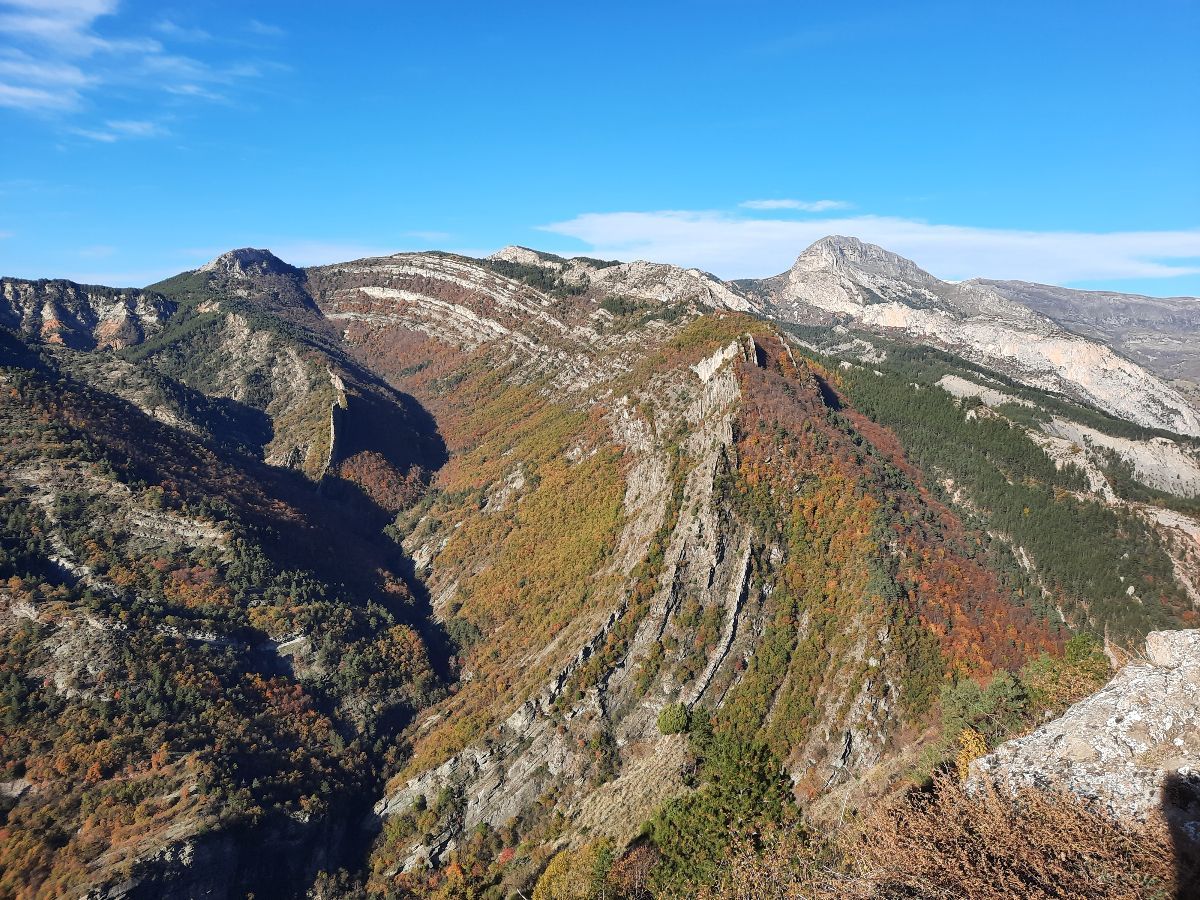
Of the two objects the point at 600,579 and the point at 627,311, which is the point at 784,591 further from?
the point at 627,311

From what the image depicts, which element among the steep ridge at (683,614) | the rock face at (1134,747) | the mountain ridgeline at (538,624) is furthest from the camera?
the steep ridge at (683,614)

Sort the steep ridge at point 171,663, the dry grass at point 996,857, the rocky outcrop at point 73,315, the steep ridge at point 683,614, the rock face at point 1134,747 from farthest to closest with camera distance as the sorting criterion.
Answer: the rocky outcrop at point 73,315 → the steep ridge at point 683,614 → the steep ridge at point 171,663 → the rock face at point 1134,747 → the dry grass at point 996,857

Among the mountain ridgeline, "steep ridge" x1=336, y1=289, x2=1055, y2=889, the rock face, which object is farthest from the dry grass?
"steep ridge" x1=336, y1=289, x2=1055, y2=889

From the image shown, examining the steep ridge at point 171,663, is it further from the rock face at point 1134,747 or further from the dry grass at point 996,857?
the rock face at point 1134,747

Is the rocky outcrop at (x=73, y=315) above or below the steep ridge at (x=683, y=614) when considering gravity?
above

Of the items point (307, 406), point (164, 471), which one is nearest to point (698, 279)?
point (307, 406)

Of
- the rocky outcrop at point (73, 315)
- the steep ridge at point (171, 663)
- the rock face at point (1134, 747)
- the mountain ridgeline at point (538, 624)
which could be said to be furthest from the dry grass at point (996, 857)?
the rocky outcrop at point (73, 315)

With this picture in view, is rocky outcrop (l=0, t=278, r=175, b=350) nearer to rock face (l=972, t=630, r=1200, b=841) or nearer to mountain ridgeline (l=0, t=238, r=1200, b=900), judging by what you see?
mountain ridgeline (l=0, t=238, r=1200, b=900)

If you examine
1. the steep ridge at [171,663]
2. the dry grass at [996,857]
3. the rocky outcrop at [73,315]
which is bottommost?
the steep ridge at [171,663]
